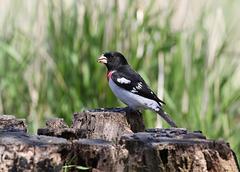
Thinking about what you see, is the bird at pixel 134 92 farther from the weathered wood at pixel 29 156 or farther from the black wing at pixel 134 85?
the weathered wood at pixel 29 156

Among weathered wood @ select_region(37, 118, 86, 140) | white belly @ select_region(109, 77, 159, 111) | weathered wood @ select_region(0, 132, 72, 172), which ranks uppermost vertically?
white belly @ select_region(109, 77, 159, 111)

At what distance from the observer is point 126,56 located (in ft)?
15.9

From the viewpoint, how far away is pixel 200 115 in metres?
4.45

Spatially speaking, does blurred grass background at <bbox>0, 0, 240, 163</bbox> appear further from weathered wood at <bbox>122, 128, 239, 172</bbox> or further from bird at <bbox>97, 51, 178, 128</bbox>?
weathered wood at <bbox>122, 128, 239, 172</bbox>

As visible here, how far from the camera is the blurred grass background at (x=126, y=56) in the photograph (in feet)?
15.3

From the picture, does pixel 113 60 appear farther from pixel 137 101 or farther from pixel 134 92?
pixel 137 101

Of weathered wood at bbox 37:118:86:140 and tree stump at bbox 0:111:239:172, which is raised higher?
weathered wood at bbox 37:118:86:140

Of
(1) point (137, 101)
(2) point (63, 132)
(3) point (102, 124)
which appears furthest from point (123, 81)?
(2) point (63, 132)

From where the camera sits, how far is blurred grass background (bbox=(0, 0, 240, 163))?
4672mm

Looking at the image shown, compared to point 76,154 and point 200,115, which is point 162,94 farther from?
point 76,154

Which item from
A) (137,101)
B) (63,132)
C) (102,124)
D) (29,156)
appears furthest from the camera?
(137,101)

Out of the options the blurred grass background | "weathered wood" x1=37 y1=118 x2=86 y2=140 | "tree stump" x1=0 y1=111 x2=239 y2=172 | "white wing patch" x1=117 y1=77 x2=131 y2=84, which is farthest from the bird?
"tree stump" x1=0 y1=111 x2=239 y2=172

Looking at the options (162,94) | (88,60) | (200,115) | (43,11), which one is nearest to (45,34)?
(43,11)

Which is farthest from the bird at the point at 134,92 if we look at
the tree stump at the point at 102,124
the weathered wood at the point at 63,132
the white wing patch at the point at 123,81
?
the weathered wood at the point at 63,132
